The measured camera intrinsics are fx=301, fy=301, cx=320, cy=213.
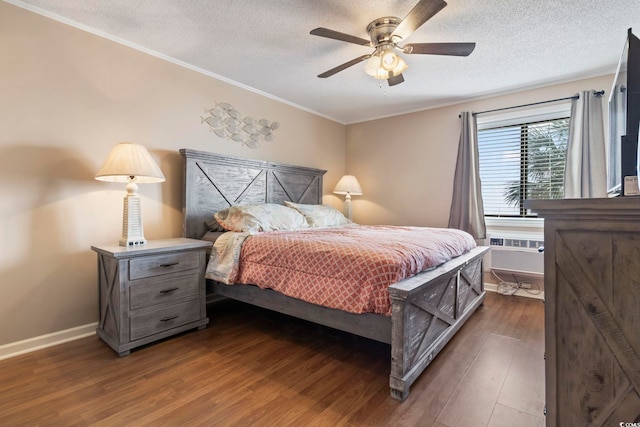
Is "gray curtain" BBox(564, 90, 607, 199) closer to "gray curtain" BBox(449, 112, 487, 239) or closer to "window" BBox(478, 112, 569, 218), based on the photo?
"window" BBox(478, 112, 569, 218)

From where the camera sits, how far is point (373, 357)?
2135 mm

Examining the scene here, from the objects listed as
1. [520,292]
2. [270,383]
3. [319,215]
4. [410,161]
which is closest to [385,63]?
[319,215]

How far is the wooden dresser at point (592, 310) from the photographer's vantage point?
2.72 feet

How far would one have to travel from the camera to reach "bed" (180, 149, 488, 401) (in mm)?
1656

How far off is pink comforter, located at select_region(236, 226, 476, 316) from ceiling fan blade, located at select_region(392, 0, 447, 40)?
4.64ft

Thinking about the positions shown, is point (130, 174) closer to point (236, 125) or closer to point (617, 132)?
point (236, 125)

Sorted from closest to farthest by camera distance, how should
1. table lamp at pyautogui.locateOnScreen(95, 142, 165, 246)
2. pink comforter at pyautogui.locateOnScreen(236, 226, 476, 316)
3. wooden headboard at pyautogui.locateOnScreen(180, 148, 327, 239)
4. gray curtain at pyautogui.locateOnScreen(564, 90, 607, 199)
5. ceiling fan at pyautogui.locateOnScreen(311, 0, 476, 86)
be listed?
1. pink comforter at pyautogui.locateOnScreen(236, 226, 476, 316)
2. ceiling fan at pyautogui.locateOnScreen(311, 0, 476, 86)
3. table lamp at pyautogui.locateOnScreen(95, 142, 165, 246)
4. wooden headboard at pyautogui.locateOnScreen(180, 148, 327, 239)
5. gray curtain at pyautogui.locateOnScreen(564, 90, 607, 199)

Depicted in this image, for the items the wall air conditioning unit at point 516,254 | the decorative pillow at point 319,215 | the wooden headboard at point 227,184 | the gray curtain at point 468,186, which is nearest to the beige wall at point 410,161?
the gray curtain at point 468,186

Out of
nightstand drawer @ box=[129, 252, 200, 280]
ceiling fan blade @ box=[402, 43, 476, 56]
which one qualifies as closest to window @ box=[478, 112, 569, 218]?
ceiling fan blade @ box=[402, 43, 476, 56]

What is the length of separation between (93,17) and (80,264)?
191 centimetres

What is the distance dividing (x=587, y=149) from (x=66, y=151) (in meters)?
4.80

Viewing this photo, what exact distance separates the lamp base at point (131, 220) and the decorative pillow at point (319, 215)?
66.0 inches

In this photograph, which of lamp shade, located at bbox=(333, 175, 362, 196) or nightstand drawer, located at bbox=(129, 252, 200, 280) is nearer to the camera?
nightstand drawer, located at bbox=(129, 252, 200, 280)

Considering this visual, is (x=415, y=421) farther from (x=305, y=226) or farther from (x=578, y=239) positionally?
(x=305, y=226)
